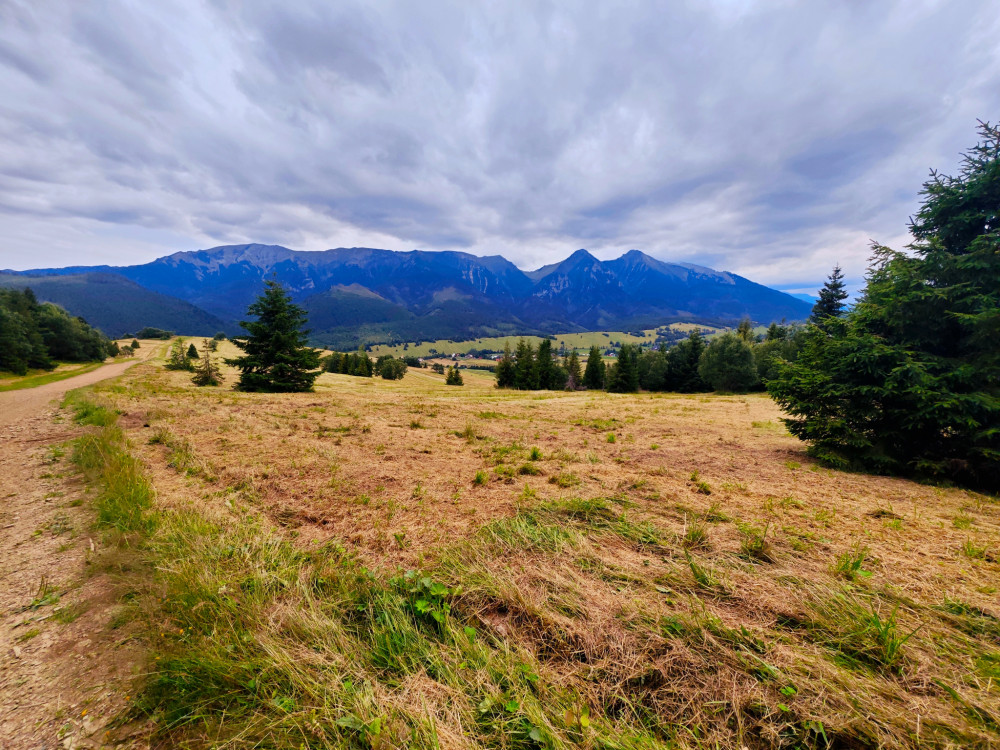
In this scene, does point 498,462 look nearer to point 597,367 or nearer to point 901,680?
point 901,680

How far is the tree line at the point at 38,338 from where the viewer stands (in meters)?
35.7

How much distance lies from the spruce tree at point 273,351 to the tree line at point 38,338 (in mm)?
A: 30162

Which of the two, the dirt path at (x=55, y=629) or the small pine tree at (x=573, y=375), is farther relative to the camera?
the small pine tree at (x=573, y=375)

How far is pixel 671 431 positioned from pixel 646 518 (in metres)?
8.89

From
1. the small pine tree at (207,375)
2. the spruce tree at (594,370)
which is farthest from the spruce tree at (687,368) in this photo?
the small pine tree at (207,375)

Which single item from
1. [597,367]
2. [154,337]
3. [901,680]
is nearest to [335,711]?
[901,680]

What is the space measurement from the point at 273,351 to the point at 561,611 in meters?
31.8

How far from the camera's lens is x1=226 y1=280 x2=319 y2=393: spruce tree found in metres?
27.9

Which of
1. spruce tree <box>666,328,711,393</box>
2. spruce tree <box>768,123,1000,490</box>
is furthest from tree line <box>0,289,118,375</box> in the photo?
spruce tree <box>666,328,711,393</box>

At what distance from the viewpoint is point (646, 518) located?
5.21 m

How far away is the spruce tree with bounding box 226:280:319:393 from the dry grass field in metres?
23.9

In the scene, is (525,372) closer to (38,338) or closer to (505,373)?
(505,373)

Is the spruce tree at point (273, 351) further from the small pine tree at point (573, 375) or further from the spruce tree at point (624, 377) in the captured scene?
the small pine tree at point (573, 375)

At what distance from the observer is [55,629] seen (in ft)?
11.1
